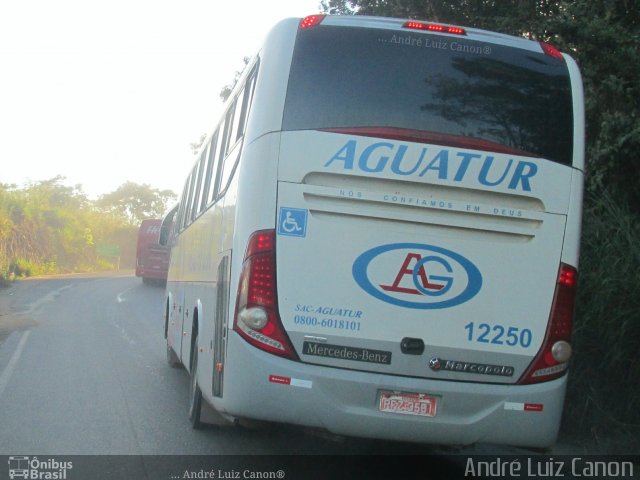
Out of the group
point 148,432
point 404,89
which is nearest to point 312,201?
point 404,89

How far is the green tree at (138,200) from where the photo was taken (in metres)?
92.2

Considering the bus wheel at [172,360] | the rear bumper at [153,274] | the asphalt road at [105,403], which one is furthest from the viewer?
the rear bumper at [153,274]

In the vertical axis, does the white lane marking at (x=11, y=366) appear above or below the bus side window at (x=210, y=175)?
below

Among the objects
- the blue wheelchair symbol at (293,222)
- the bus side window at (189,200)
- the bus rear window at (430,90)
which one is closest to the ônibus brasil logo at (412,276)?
the blue wheelchair symbol at (293,222)

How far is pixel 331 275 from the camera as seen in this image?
6125mm

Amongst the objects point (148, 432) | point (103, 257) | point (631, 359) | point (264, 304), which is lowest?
point (103, 257)

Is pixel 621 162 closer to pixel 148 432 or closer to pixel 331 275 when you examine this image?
pixel 331 275

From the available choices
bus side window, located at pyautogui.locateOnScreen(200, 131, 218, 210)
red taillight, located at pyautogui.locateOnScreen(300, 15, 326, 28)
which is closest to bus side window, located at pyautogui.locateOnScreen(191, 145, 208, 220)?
bus side window, located at pyautogui.locateOnScreen(200, 131, 218, 210)

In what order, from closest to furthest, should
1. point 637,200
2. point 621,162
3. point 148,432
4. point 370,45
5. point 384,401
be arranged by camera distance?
point 384,401, point 370,45, point 148,432, point 621,162, point 637,200

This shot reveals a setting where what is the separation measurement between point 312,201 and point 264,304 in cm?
80

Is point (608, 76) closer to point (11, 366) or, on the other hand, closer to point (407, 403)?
point (407, 403)

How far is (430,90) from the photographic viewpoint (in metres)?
6.39

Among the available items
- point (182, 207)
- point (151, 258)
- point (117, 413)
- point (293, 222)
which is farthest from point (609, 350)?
point (151, 258)
